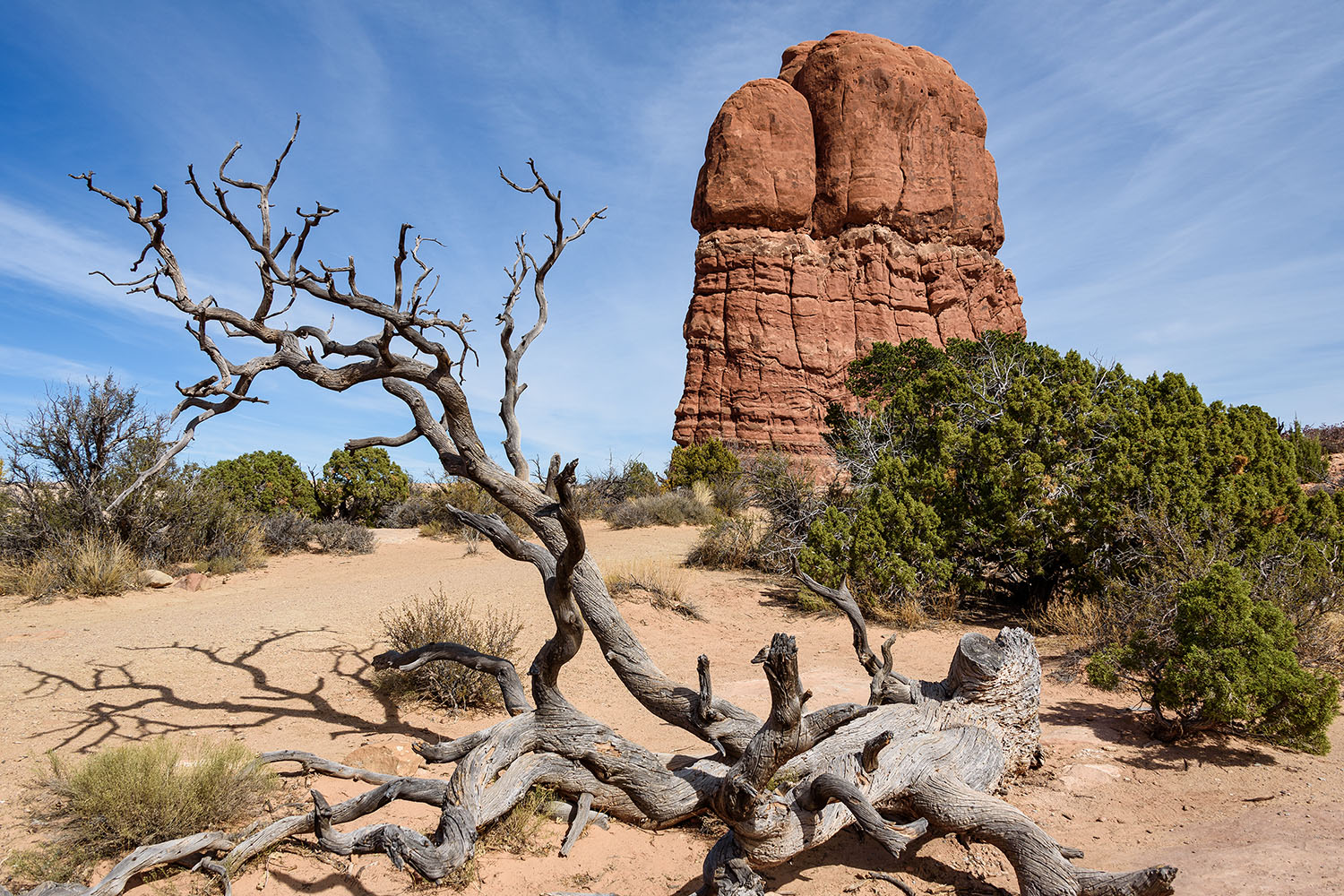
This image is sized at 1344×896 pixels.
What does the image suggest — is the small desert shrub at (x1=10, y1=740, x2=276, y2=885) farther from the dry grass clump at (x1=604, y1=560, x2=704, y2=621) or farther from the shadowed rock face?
the shadowed rock face

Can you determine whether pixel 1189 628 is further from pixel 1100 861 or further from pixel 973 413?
pixel 973 413

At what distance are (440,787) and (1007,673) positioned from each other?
12.9 feet

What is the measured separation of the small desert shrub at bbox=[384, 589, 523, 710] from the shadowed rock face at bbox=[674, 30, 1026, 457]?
26.7 metres

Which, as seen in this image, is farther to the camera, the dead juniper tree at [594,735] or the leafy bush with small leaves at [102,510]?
the leafy bush with small leaves at [102,510]

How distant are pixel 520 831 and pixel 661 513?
14.4 metres

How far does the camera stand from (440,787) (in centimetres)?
414

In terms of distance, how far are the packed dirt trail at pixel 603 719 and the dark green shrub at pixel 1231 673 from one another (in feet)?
0.78

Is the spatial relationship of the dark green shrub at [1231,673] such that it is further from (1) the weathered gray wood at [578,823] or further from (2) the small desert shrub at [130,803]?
(2) the small desert shrub at [130,803]

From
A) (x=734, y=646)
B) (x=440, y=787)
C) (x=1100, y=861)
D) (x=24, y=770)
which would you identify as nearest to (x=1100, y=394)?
(x=734, y=646)

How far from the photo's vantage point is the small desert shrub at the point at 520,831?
13.6ft

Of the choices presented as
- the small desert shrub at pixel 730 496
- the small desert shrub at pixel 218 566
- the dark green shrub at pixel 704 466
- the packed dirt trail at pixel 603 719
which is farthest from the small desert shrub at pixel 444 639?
the dark green shrub at pixel 704 466

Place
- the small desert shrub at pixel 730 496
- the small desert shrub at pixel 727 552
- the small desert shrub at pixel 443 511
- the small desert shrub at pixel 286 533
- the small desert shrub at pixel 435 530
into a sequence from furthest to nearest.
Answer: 1. the small desert shrub at pixel 730 496
2. the small desert shrub at pixel 443 511
3. the small desert shrub at pixel 435 530
4. the small desert shrub at pixel 286 533
5. the small desert shrub at pixel 727 552

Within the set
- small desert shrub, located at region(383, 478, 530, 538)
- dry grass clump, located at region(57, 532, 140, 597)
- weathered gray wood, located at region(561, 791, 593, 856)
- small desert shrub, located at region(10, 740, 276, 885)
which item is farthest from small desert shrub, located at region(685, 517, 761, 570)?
small desert shrub, located at region(10, 740, 276, 885)

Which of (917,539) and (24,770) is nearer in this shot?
(24,770)
